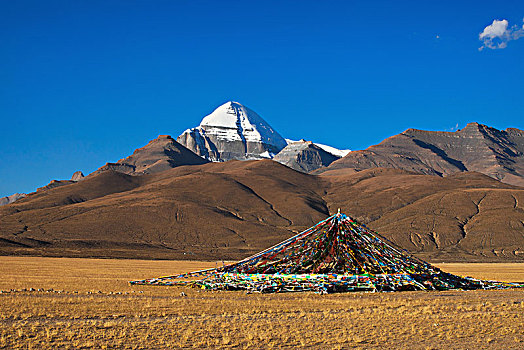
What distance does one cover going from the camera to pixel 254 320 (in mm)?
17156

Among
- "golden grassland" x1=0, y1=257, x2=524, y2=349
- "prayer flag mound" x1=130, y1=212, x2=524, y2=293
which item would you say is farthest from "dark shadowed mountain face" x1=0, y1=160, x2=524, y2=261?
"golden grassland" x1=0, y1=257, x2=524, y2=349

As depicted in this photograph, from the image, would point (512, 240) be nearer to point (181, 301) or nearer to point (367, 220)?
point (367, 220)

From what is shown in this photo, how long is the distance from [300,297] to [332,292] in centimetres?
268

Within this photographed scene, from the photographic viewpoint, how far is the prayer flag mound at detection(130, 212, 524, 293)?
1056 inches

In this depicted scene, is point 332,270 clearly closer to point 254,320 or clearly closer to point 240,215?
point 254,320

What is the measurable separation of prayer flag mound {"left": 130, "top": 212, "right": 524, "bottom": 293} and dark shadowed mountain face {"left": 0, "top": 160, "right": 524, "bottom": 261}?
59778mm

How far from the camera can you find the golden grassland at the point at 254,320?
44.8ft

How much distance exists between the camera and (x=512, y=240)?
102625 mm

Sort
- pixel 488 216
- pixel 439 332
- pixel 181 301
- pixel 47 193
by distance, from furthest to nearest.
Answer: pixel 47 193 → pixel 488 216 → pixel 181 301 → pixel 439 332

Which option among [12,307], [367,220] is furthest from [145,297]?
[367,220]

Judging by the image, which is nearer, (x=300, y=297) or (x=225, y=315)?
(x=225, y=315)

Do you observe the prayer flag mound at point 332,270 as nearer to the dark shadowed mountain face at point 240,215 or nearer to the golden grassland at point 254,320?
the golden grassland at point 254,320

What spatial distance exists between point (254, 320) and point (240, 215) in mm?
118441

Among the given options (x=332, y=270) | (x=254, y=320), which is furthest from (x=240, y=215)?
(x=254, y=320)
